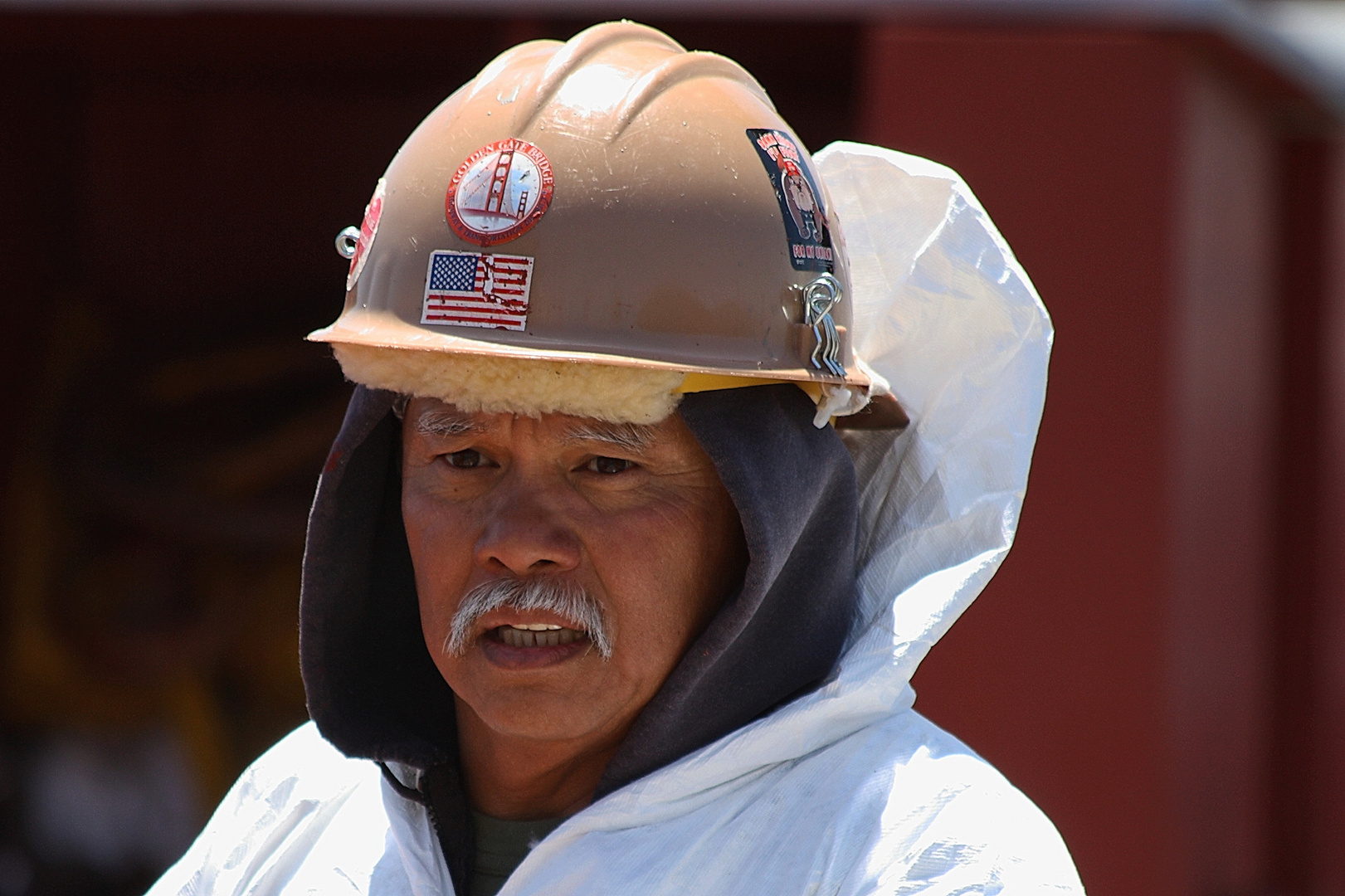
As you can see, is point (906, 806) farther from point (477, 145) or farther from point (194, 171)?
point (194, 171)

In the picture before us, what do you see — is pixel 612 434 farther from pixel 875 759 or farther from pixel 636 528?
pixel 875 759

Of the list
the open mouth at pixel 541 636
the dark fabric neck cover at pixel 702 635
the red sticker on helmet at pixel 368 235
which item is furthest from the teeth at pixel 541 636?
the red sticker on helmet at pixel 368 235

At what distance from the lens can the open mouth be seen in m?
1.73

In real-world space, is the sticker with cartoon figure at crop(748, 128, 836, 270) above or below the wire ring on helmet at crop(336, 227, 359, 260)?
above

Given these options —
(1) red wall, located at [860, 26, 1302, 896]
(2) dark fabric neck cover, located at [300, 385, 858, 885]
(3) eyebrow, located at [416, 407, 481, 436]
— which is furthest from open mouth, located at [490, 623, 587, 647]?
(1) red wall, located at [860, 26, 1302, 896]

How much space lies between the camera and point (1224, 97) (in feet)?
14.2

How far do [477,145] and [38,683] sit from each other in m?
4.30

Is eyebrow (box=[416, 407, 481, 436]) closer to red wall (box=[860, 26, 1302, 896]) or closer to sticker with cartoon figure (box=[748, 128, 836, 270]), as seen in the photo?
sticker with cartoon figure (box=[748, 128, 836, 270])

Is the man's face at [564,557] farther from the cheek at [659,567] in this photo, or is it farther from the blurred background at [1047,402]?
the blurred background at [1047,402]

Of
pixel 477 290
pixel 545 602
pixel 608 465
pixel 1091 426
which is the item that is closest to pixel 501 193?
pixel 477 290

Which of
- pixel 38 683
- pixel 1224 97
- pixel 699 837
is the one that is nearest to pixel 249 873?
pixel 699 837

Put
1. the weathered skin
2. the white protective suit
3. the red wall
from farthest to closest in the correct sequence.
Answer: the red wall
the weathered skin
the white protective suit

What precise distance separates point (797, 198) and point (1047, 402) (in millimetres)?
2272

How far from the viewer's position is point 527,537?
1699 mm
